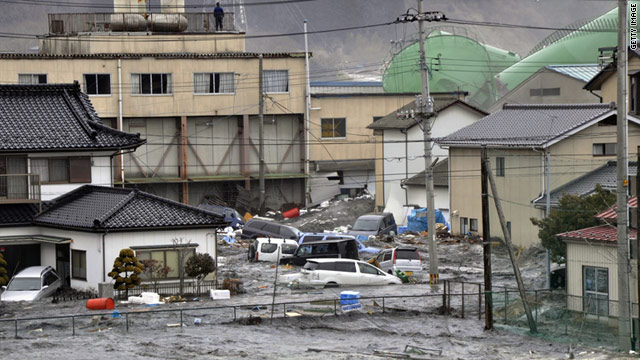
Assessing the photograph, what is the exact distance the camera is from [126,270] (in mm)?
29938

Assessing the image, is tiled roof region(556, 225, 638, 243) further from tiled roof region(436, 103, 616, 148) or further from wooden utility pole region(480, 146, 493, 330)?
tiled roof region(436, 103, 616, 148)

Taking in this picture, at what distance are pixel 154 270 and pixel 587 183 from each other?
60.9ft

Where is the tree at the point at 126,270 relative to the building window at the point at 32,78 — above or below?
below

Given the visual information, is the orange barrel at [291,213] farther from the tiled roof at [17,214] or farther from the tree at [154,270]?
the tree at [154,270]

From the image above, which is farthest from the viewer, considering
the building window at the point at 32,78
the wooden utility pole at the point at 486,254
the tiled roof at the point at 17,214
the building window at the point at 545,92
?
the building window at the point at 545,92

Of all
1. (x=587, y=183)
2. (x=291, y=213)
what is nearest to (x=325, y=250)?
(x=587, y=183)

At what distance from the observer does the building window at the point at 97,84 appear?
57.4 meters

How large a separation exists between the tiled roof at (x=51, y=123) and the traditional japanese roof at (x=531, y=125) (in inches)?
661

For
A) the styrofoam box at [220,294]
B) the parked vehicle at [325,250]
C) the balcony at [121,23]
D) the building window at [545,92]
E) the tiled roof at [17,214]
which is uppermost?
the balcony at [121,23]

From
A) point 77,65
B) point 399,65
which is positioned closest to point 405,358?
point 77,65

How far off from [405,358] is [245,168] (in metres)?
41.4

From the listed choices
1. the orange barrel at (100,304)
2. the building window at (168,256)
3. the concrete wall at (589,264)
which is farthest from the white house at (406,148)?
the orange barrel at (100,304)

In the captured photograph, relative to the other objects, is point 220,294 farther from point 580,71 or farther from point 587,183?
point 580,71

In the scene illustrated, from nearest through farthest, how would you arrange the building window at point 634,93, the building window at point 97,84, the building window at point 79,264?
the building window at point 79,264
the building window at point 634,93
the building window at point 97,84
